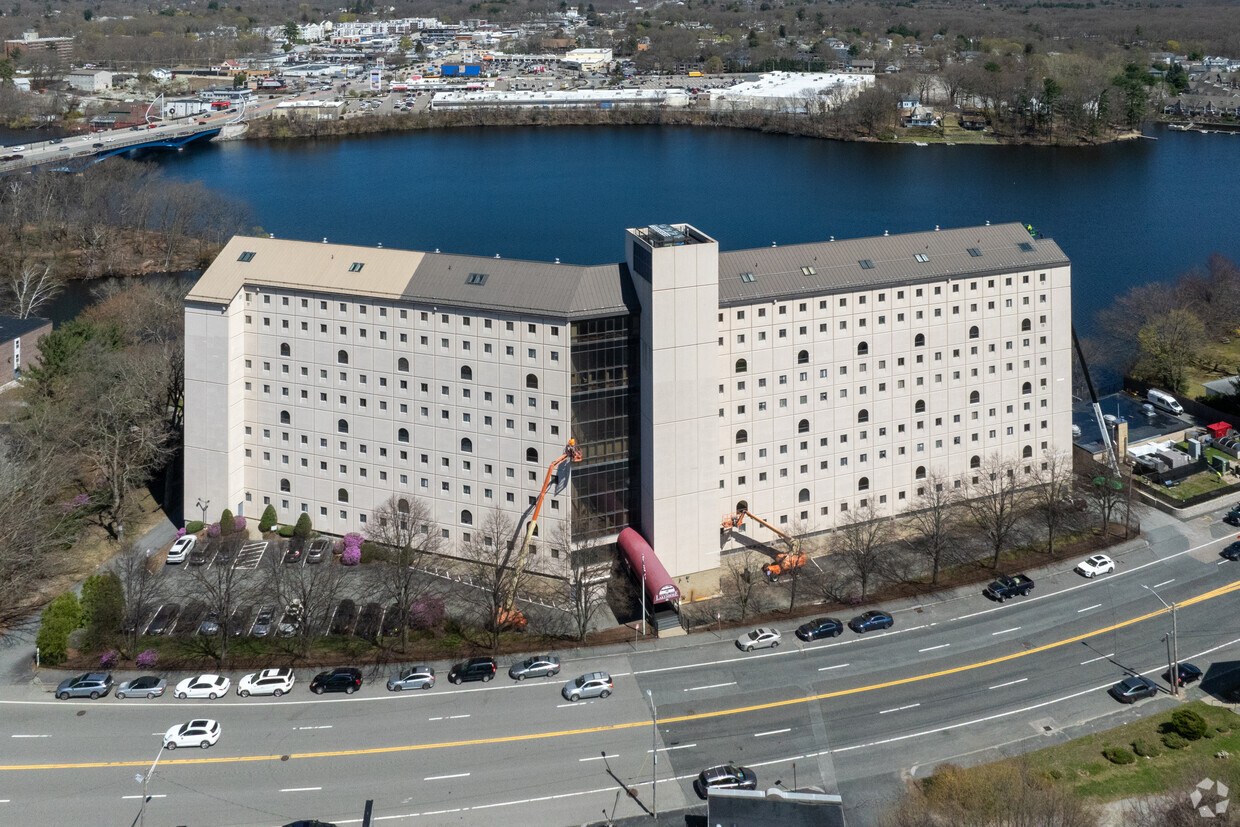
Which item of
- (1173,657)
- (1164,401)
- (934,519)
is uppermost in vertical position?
(1164,401)

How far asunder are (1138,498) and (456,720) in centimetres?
3585

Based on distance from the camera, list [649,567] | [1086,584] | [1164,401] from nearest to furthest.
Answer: [649,567], [1086,584], [1164,401]

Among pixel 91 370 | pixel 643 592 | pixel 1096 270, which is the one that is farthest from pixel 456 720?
pixel 1096 270

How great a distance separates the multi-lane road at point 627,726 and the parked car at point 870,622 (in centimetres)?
38

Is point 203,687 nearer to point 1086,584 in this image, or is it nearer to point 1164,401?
point 1086,584

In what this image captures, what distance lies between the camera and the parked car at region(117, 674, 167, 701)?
43.0 metres

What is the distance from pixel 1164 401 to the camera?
69.8 meters

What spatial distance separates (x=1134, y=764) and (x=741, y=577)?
17.1m

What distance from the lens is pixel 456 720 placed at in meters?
42.0

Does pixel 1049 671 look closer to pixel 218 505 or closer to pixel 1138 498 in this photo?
pixel 1138 498

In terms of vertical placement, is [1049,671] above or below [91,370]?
below

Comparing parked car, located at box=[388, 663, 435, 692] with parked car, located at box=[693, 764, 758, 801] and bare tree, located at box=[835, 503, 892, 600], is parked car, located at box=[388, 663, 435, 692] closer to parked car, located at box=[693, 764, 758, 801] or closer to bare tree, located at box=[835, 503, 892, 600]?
parked car, located at box=[693, 764, 758, 801]

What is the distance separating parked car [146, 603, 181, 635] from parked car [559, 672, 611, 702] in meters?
16.3

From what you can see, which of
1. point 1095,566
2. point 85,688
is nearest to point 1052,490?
point 1095,566
